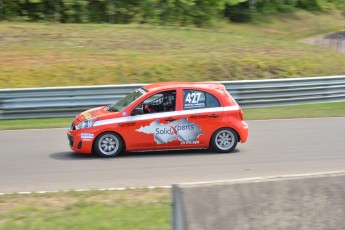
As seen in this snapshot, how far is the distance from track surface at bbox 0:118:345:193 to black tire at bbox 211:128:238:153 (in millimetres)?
178

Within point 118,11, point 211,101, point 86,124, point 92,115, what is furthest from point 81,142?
point 118,11

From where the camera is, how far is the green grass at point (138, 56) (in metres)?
20.5

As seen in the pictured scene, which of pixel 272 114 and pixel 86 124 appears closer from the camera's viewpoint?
pixel 86 124

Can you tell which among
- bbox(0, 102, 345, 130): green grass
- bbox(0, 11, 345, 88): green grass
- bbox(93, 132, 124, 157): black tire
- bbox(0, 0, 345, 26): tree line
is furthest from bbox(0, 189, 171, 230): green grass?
bbox(0, 0, 345, 26): tree line

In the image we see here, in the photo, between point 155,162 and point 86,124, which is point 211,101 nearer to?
point 155,162

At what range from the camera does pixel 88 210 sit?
754 cm

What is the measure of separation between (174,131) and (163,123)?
0.26 meters

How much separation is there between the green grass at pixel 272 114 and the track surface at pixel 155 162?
0.90 meters

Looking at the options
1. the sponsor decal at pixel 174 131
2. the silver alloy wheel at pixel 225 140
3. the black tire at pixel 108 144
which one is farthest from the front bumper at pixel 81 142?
the silver alloy wheel at pixel 225 140

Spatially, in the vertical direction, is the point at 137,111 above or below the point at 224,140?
above

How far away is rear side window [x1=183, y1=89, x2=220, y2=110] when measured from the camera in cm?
1215

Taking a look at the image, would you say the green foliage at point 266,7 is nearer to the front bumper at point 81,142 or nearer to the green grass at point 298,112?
the green grass at point 298,112

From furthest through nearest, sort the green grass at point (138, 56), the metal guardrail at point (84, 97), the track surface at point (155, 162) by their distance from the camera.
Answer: the green grass at point (138, 56) → the metal guardrail at point (84, 97) → the track surface at point (155, 162)

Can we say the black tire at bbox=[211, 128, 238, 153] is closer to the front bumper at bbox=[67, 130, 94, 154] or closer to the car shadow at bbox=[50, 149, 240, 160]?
the car shadow at bbox=[50, 149, 240, 160]
